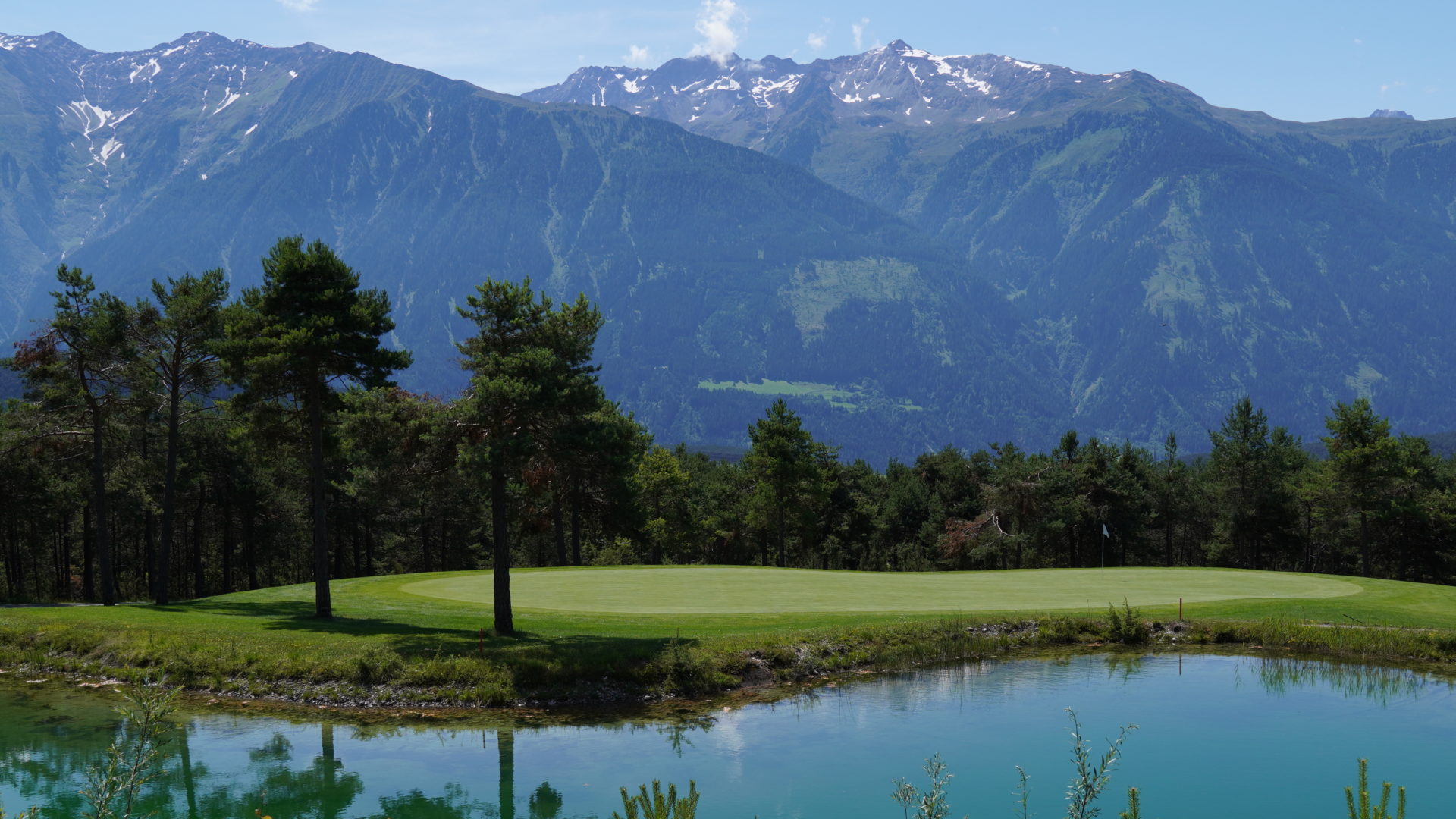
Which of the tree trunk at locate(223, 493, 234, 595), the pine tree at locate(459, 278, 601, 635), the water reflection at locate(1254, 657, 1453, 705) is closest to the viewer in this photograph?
the water reflection at locate(1254, 657, 1453, 705)

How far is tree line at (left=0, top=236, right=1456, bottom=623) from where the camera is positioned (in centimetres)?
3139

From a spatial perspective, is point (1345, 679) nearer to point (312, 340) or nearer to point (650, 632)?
point (650, 632)

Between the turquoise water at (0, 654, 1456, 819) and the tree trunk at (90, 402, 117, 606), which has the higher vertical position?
the tree trunk at (90, 402, 117, 606)

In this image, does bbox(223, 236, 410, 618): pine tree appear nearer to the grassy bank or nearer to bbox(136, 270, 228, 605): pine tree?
the grassy bank

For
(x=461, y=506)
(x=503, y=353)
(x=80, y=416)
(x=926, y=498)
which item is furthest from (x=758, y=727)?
(x=926, y=498)

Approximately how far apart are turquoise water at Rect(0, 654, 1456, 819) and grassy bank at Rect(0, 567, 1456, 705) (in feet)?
7.46

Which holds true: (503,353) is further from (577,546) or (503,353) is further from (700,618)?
(577,546)

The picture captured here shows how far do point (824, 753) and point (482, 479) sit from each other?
12.4 meters

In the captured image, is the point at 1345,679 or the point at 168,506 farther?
the point at 168,506

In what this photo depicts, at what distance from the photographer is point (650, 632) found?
110 feet

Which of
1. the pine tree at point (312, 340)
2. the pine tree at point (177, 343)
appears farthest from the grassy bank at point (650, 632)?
the pine tree at point (312, 340)

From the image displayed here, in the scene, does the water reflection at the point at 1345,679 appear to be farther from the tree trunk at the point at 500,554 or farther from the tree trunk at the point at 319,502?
the tree trunk at the point at 319,502

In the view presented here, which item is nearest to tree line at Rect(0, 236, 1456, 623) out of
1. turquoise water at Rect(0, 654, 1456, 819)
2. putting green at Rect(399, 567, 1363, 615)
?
putting green at Rect(399, 567, 1363, 615)

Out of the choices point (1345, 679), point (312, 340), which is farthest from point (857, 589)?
point (312, 340)
